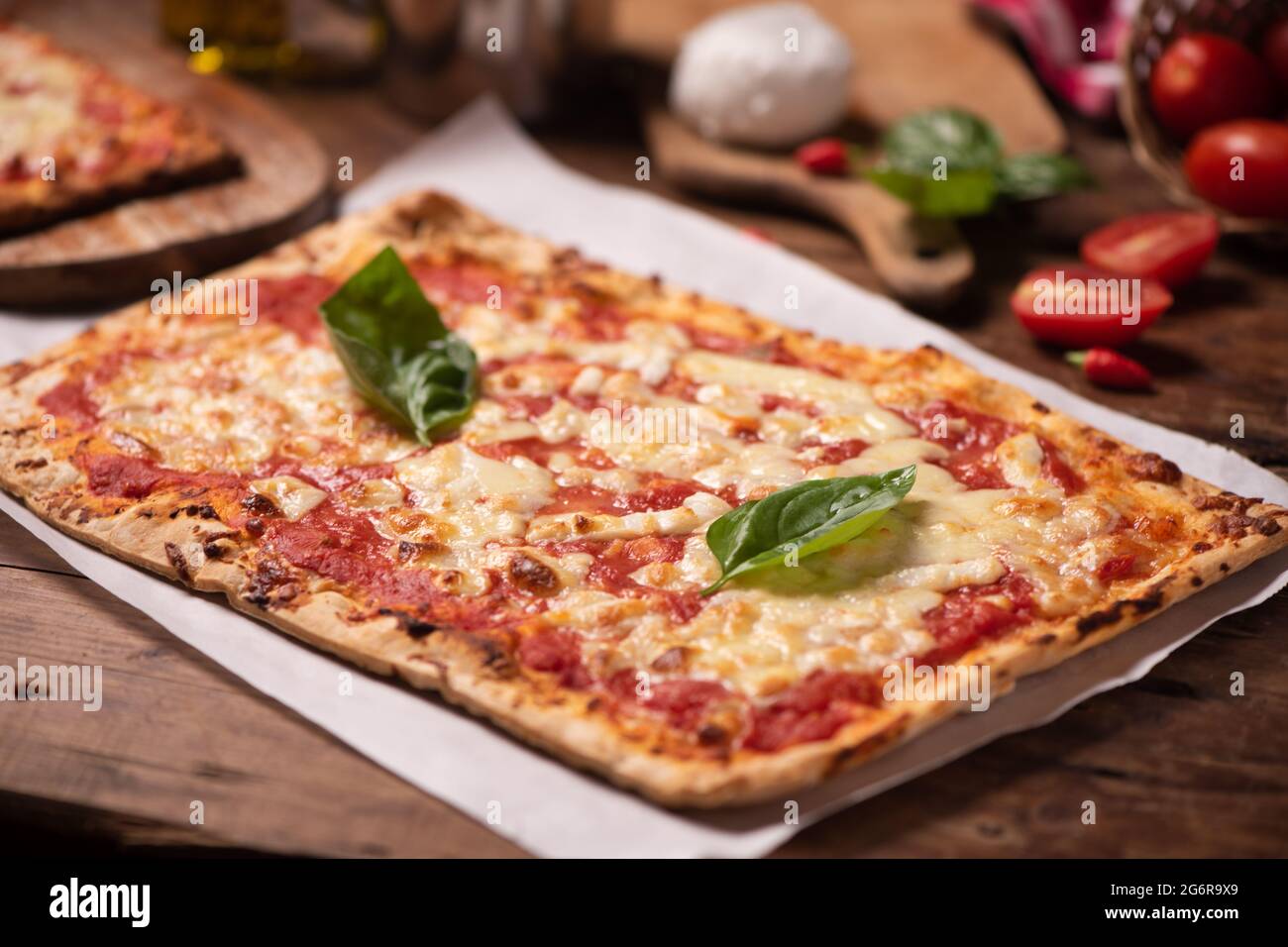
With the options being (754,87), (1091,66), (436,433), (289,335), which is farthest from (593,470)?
(1091,66)

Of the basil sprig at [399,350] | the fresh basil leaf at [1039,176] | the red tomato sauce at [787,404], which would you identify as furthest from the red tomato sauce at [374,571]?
the fresh basil leaf at [1039,176]

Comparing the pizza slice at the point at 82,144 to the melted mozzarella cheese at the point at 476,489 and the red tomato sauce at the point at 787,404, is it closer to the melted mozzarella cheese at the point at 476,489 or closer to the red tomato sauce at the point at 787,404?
the melted mozzarella cheese at the point at 476,489

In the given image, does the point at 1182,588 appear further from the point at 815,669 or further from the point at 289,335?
the point at 289,335

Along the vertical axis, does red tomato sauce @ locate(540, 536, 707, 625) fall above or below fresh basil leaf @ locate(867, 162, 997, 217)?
below

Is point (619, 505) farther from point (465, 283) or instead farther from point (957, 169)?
point (957, 169)

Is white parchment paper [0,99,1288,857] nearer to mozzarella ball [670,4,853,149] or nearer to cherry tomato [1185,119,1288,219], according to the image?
mozzarella ball [670,4,853,149]

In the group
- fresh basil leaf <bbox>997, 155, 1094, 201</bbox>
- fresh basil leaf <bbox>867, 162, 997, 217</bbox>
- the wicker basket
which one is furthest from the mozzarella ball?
the wicker basket
